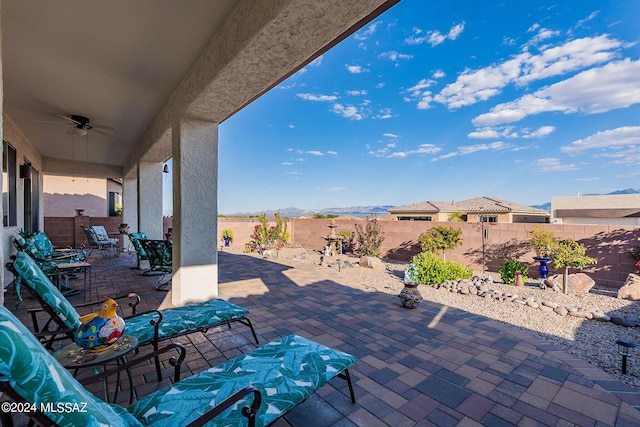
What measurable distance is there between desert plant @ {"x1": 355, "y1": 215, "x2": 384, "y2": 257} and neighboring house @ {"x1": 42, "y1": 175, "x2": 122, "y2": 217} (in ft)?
42.6

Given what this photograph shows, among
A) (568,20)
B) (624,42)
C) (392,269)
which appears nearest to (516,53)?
(568,20)

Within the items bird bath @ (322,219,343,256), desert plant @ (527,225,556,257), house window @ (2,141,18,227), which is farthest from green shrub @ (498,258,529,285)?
house window @ (2,141,18,227)

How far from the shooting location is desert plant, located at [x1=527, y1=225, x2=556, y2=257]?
20.0 feet

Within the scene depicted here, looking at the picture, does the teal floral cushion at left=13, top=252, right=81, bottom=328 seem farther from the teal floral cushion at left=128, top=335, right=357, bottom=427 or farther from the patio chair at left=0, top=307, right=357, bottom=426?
the teal floral cushion at left=128, top=335, right=357, bottom=427

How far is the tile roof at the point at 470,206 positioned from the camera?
802 inches

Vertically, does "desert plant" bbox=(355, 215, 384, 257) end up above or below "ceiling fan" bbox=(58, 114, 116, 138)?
below

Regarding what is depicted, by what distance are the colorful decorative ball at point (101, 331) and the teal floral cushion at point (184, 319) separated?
1.02 ft

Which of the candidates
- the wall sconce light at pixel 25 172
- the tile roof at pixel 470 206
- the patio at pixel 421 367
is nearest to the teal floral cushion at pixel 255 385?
the patio at pixel 421 367

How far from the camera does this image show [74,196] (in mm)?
14977

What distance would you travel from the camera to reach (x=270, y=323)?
3.40 meters

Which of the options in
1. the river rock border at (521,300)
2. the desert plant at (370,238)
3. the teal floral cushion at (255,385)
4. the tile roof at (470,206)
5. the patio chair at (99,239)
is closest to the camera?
the teal floral cushion at (255,385)

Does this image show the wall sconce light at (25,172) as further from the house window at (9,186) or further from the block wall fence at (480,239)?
the block wall fence at (480,239)

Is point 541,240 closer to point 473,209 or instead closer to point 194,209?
point 194,209

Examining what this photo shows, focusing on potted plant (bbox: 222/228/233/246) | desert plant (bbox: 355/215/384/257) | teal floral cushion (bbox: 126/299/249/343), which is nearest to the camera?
teal floral cushion (bbox: 126/299/249/343)
